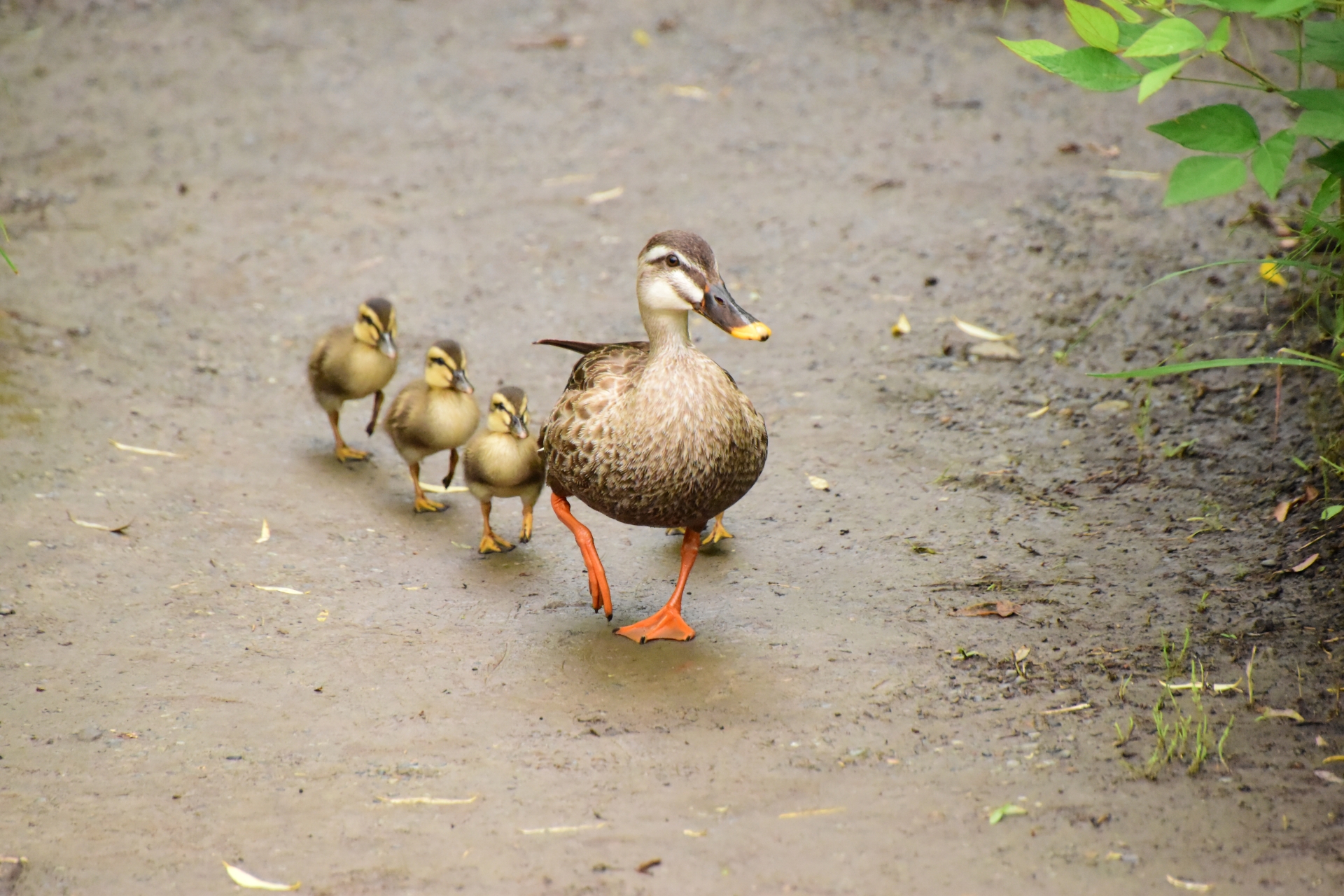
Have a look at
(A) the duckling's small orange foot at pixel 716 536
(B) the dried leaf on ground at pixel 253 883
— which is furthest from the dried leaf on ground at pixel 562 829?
(A) the duckling's small orange foot at pixel 716 536

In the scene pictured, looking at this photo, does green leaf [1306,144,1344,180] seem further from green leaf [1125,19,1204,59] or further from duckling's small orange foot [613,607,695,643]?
duckling's small orange foot [613,607,695,643]

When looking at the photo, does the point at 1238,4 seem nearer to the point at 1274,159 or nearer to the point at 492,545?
the point at 1274,159

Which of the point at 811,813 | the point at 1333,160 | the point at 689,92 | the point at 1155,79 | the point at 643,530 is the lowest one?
the point at 643,530

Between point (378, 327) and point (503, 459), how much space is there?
1.19 m

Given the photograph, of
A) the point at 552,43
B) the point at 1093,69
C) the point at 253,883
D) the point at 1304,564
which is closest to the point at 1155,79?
the point at 1093,69

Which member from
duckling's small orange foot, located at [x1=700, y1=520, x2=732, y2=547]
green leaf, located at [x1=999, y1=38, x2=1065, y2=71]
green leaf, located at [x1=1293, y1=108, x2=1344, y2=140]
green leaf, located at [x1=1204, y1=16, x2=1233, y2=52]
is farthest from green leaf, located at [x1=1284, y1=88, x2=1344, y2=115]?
duckling's small orange foot, located at [x1=700, y1=520, x2=732, y2=547]

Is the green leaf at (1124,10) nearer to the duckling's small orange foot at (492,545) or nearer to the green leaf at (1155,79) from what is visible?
the green leaf at (1155,79)

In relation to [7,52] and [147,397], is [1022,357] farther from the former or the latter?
[7,52]

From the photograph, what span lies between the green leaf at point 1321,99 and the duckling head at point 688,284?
1777 mm

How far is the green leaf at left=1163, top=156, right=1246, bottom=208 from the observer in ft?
10.1

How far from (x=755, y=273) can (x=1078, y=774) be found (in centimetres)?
476

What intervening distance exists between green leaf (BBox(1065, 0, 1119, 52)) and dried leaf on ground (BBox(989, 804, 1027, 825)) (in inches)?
83.4

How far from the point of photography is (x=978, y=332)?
6934mm

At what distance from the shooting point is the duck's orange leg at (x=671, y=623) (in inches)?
177
